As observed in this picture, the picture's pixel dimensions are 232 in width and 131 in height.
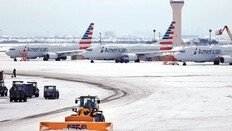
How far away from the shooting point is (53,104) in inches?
2336

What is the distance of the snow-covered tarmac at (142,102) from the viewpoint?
4522 cm

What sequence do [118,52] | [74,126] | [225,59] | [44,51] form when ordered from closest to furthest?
1. [74,126]
2. [225,59]
3. [118,52]
4. [44,51]

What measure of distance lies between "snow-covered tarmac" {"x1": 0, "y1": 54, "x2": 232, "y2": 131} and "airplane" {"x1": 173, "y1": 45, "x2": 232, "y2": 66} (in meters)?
37.6

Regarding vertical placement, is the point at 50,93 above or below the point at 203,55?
below

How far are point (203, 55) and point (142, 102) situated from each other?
260 ft

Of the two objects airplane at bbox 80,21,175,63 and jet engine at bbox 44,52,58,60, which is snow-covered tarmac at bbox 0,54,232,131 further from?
jet engine at bbox 44,52,58,60

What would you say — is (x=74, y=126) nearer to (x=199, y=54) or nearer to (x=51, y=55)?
(x=199, y=54)

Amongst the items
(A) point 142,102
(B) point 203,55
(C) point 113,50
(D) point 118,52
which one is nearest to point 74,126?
(A) point 142,102

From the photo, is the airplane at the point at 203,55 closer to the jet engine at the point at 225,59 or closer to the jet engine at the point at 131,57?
the jet engine at the point at 225,59

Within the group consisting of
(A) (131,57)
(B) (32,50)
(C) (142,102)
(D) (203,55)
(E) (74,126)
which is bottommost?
(C) (142,102)

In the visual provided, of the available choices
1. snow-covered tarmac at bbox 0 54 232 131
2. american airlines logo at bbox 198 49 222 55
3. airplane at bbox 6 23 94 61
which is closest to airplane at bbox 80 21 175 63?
airplane at bbox 6 23 94 61

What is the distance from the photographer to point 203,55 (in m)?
138

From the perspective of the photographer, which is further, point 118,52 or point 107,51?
point 118,52

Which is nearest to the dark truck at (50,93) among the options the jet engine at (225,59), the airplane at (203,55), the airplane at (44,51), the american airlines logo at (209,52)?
the airplane at (203,55)
